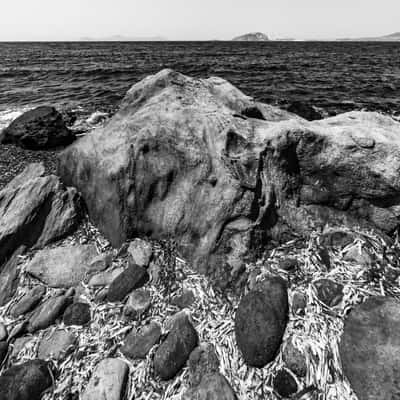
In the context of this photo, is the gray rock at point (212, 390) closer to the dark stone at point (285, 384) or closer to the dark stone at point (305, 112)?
the dark stone at point (285, 384)

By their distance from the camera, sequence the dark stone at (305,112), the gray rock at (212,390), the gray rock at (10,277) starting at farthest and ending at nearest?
the dark stone at (305,112) < the gray rock at (10,277) < the gray rock at (212,390)

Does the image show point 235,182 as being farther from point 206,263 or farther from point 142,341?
point 142,341

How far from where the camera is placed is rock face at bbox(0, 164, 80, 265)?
13.9 feet

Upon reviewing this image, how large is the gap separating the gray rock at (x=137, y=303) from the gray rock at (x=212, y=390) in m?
1.17

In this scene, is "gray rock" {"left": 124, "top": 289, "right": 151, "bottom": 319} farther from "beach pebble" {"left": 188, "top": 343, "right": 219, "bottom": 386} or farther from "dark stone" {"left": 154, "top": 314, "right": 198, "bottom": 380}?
"beach pebble" {"left": 188, "top": 343, "right": 219, "bottom": 386}

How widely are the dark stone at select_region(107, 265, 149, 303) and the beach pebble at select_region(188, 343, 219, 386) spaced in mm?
1293

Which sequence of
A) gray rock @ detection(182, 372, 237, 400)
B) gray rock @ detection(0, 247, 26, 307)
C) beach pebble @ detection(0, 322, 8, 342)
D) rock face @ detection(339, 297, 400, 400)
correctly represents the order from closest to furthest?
1. rock face @ detection(339, 297, 400, 400)
2. gray rock @ detection(182, 372, 237, 400)
3. beach pebble @ detection(0, 322, 8, 342)
4. gray rock @ detection(0, 247, 26, 307)

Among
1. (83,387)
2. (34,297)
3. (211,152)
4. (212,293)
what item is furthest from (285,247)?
(34,297)

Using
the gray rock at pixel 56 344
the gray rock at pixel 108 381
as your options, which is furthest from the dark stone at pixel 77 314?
the gray rock at pixel 108 381

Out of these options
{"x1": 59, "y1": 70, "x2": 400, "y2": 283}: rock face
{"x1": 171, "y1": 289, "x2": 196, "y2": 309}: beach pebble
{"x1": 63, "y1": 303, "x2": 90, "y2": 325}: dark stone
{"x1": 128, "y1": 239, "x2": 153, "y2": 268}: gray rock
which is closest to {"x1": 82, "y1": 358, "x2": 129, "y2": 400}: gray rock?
{"x1": 63, "y1": 303, "x2": 90, "y2": 325}: dark stone

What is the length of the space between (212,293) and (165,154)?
96.6 inches

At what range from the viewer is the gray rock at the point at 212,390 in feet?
8.57

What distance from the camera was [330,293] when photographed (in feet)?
11.0

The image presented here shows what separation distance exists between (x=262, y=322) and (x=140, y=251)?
2210mm
